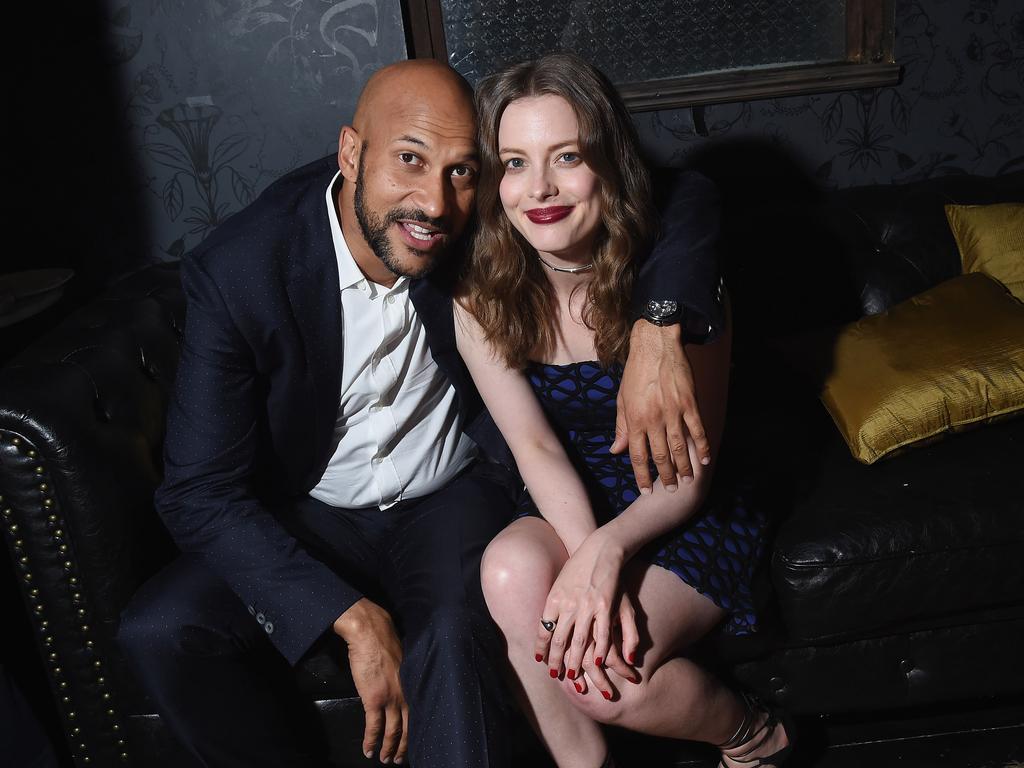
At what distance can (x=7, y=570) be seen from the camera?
207cm

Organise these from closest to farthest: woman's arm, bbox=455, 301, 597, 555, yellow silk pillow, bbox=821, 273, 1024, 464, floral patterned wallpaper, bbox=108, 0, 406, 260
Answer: woman's arm, bbox=455, 301, 597, 555 → yellow silk pillow, bbox=821, 273, 1024, 464 → floral patterned wallpaper, bbox=108, 0, 406, 260

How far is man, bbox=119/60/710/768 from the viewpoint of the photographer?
4.65 feet

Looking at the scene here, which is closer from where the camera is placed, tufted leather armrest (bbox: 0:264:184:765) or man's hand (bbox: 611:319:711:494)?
man's hand (bbox: 611:319:711:494)

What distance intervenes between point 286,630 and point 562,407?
1.89ft

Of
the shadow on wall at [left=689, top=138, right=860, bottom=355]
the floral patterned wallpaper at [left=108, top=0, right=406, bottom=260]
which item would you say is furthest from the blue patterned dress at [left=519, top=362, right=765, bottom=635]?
the floral patterned wallpaper at [left=108, top=0, right=406, bottom=260]

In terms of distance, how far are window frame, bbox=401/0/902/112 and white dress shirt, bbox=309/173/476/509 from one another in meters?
0.77

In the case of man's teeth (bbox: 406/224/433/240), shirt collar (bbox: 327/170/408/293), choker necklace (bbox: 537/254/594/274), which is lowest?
choker necklace (bbox: 537/254/594/274)

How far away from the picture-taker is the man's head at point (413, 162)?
150 centimetres

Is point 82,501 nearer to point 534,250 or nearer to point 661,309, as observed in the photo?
point 534,250

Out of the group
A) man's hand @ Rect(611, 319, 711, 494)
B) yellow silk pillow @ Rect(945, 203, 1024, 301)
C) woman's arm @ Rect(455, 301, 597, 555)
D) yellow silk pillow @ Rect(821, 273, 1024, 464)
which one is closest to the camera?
man's hand @ Rect(611, 319, 711, 494)

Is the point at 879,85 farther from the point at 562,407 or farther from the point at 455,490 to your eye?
the point at 455,490

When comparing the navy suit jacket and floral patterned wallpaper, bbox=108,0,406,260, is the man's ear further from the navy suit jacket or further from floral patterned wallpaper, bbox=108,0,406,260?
floral patterned wallpaper, bbox=108,0,406,260

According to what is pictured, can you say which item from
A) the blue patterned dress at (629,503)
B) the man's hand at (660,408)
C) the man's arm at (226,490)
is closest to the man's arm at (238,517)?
the man's arm at (226,490)

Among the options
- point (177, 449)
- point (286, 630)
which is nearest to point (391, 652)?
point (286, 630)
